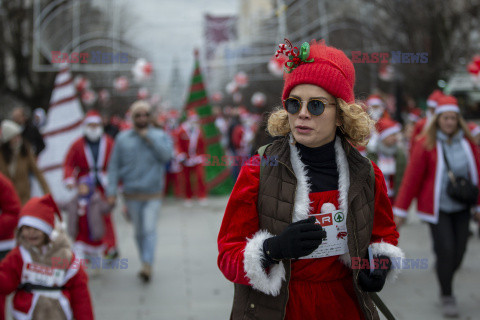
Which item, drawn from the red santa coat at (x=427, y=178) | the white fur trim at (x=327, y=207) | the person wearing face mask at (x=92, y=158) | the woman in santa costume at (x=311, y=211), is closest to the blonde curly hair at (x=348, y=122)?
the woman in santa costume at (x=311, y=211)

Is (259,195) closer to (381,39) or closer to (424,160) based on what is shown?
(424,160)

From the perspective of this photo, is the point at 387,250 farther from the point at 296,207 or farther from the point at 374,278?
the point at 296,207

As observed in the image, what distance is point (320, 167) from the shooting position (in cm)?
249

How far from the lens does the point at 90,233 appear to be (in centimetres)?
686

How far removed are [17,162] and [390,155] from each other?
14.2ft

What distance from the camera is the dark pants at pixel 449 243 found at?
5.11m

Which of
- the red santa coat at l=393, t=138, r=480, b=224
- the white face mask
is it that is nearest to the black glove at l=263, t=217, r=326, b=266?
the red santa coat at l=393, t=138, r=480, b=224

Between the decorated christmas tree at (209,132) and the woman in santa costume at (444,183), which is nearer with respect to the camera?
the woman in santa costume at (444,183)

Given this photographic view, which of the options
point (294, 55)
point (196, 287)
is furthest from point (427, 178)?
point (294, 55)

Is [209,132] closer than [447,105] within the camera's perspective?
No

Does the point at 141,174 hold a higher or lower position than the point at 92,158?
lower

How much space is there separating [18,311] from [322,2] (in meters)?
8.68

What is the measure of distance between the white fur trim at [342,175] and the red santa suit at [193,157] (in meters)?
10.3

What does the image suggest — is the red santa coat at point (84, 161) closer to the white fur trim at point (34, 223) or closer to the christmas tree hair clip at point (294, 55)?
the white fur trim at point (34, 223)
